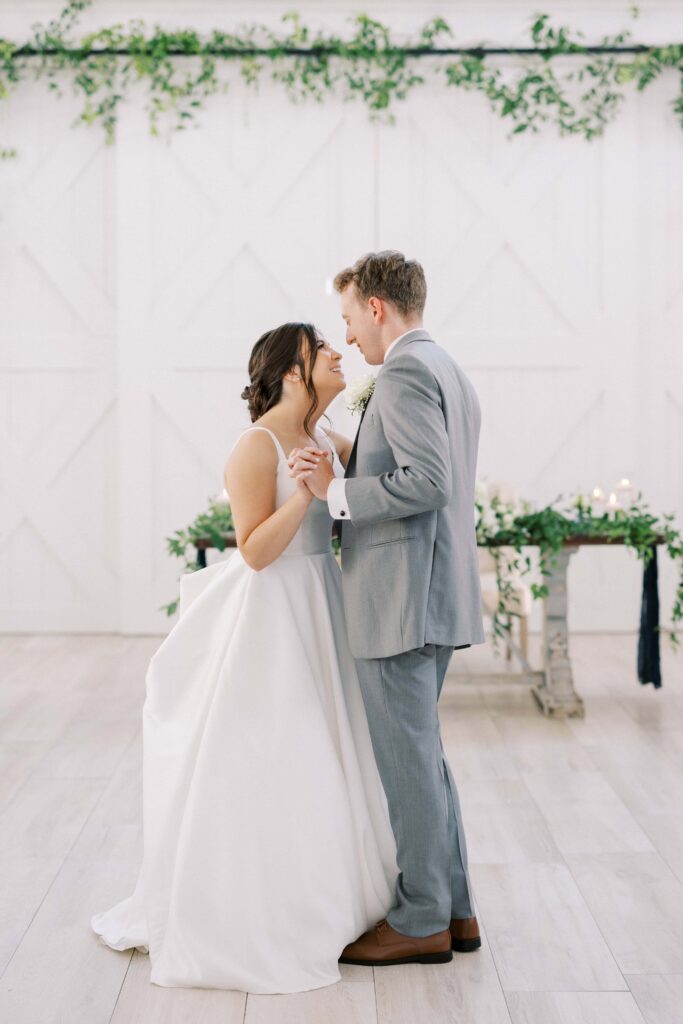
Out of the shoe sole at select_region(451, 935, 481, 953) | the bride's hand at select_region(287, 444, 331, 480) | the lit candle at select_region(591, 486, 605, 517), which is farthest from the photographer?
the lit candle at select_region(591, 486, 605, 517)

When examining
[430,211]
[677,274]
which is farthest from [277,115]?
[677,274]

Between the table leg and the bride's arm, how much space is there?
A: 251 centimetres

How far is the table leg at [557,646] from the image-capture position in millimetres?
4812

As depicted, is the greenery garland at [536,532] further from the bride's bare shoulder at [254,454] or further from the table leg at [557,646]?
the bride's bare shoulder at [254,454]

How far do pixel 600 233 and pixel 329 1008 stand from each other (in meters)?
5.43

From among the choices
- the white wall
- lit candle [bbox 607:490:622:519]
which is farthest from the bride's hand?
the white wall

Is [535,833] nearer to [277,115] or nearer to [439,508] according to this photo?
[439,508]

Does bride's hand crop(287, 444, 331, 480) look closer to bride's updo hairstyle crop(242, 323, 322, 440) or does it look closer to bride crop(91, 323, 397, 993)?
bride crop(91, 323, 397, 993)

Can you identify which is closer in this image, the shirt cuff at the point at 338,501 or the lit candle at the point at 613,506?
the shirt cuff at the point at 338,501

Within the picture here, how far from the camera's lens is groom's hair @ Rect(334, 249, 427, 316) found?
2473mm

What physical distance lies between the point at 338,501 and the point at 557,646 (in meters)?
2.68

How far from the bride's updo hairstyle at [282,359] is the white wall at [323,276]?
4.04 metres

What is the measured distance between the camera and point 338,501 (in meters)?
2.43

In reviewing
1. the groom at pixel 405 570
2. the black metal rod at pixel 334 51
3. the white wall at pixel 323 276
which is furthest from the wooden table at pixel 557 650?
the black metal rod at pixel 334 51
